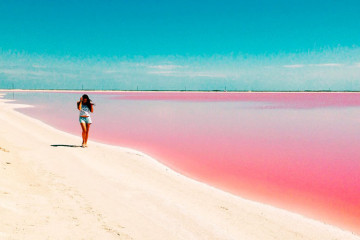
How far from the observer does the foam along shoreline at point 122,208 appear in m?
3.95

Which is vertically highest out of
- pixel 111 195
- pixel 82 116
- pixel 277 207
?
pixel 82 116

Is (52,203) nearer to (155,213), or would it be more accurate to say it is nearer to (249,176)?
(155,213)

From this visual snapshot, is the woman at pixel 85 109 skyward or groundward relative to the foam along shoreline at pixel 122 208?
skyward

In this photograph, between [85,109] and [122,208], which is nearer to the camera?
[122,208]

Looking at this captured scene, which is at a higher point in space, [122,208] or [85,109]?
[85,109]

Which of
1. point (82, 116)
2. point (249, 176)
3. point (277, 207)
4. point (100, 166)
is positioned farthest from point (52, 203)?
point (82, 116)

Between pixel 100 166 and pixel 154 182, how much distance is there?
1.60 meters

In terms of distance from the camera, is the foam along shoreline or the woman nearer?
the foam along shoreline

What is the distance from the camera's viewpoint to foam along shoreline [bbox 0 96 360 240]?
3947 millimetres

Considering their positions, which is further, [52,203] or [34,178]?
[34,178]

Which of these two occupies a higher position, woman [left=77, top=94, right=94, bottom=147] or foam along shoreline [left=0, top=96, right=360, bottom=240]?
woman [left=77, top=94, right=94, bottom=147]

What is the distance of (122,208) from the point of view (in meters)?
4.77

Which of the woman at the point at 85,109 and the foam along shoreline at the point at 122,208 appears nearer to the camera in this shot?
the foam along shoreline at the point at 122,208

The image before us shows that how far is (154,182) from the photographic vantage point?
6570 mm
